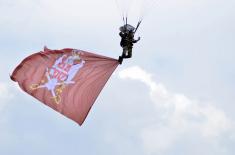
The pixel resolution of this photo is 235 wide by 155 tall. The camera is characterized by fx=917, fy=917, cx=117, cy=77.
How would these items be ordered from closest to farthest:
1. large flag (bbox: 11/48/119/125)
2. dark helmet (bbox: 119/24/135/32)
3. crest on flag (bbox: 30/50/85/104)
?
1. large flag (bbox: 11/48/119/125)
2. dark helmet (bbox: 119/24/135/32)
3. crest on flag (bbox: 30/50/85/104)

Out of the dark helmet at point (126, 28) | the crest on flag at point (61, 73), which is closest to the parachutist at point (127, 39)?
the dark helmet at point (126, 28)

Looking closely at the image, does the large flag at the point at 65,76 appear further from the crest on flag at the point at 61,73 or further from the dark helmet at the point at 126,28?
the dark helmet at the point at 126,28

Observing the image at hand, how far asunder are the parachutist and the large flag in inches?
41.6

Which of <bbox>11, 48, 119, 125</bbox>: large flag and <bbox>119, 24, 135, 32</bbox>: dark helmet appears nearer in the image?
<bbox>11, 48, 119, 125</bbox>: large flag

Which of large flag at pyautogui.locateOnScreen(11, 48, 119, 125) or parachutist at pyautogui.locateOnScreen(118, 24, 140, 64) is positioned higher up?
parachutist at pyautogui.locateOnScreen(118, 24, 140, 64)

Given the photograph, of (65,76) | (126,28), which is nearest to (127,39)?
(126,28)

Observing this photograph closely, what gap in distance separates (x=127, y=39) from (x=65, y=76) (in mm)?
4199

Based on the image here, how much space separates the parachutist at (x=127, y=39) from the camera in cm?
5056

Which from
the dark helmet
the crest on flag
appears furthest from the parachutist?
the crest on flag

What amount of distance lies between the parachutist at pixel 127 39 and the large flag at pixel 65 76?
106cm

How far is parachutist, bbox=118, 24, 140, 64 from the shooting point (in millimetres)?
50562

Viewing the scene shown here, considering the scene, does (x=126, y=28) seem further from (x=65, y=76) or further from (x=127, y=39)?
(x=65, y=76)

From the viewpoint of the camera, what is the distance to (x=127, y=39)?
50.7 m

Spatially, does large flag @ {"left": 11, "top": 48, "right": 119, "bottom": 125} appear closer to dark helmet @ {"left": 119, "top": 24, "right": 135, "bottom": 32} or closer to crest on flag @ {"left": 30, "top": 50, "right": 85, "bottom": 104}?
crest on flag @ {"left": 30, "top": 50, "right": 85, "bottom": 104}
